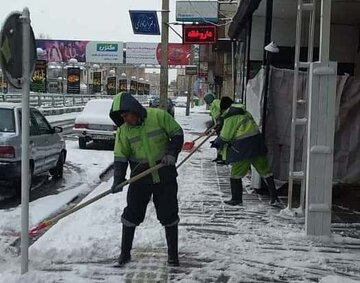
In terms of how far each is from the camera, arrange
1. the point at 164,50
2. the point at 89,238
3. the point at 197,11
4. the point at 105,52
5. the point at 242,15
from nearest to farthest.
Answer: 1. the point at 89,238
2. the point at 164,50
3. the point at 242,15
4. the point at 197,11
5. the point at 105,52

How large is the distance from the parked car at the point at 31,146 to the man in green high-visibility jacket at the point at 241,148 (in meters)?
3.42

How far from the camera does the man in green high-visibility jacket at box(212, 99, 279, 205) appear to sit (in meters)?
9.59

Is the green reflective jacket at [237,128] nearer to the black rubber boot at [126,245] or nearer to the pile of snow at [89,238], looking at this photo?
the pile of snow at [89,238]

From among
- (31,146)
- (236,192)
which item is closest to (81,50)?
(31,146)

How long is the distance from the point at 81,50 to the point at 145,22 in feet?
195

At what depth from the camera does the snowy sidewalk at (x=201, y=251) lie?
5863mm

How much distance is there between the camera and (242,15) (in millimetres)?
12414

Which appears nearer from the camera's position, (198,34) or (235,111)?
(235,111)

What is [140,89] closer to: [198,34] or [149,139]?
[198,34]

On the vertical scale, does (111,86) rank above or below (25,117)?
below

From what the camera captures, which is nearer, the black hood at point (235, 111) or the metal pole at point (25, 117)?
the metal pole at point (25, 117)

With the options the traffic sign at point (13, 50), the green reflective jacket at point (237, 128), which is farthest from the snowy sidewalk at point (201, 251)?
the traffic sign at point (13, 50)

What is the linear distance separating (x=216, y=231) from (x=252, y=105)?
4327 mm

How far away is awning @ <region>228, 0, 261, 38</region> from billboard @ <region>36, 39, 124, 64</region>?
54324mm
